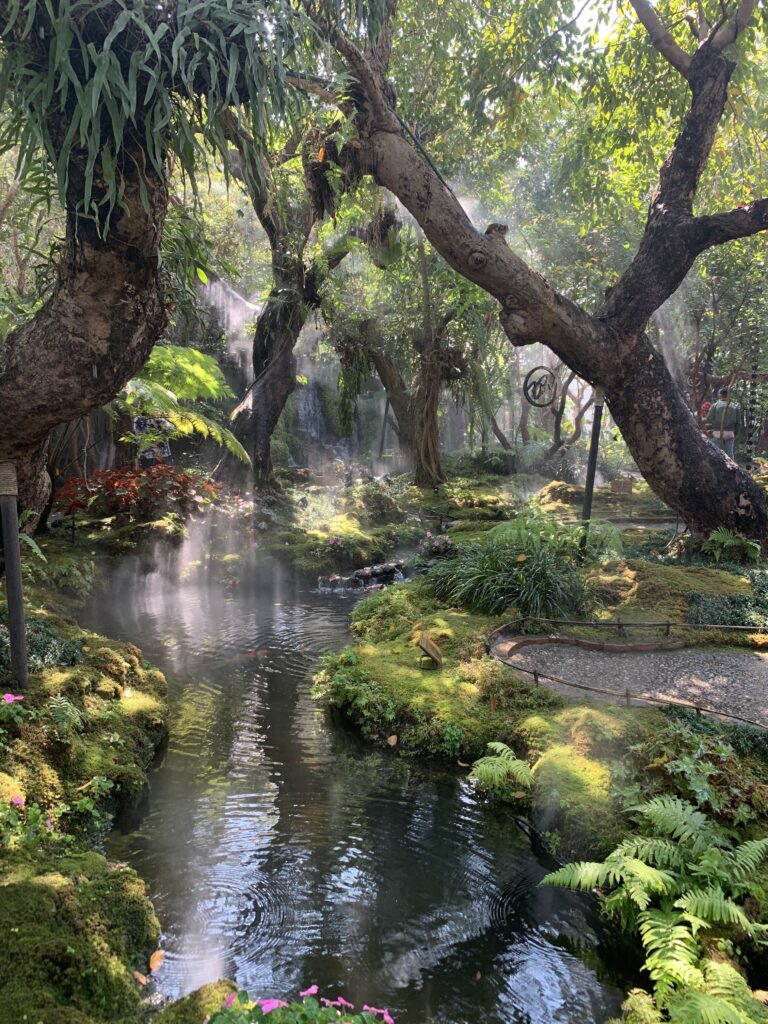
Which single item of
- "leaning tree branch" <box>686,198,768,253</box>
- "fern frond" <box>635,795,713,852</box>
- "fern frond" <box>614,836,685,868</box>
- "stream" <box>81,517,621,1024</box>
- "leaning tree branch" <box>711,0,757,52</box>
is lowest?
"stream" <box>81,517,621,1024</box>

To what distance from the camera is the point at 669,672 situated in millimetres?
6129

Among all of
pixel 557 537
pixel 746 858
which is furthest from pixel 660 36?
pixel 746 858

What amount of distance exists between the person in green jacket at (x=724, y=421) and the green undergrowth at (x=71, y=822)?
12.1m

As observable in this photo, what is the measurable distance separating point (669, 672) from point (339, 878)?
3.74 meters

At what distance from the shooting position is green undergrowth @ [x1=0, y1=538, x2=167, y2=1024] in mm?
2580

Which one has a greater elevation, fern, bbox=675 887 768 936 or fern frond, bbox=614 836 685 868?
fern frond, bbox=614 836 685 868

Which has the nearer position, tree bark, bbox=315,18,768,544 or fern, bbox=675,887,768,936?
fern, bbox=675,887,768,936

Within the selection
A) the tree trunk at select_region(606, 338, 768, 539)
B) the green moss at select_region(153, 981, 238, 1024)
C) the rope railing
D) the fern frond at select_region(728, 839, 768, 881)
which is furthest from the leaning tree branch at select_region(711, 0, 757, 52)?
the green moss at select_region(153, 981, 238, 1024)

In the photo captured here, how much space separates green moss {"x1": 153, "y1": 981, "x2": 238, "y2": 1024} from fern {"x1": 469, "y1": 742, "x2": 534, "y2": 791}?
2.26 metres

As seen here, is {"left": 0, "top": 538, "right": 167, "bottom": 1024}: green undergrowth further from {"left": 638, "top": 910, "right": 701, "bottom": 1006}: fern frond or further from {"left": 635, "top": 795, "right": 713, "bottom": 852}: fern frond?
{"left": 635, "top": 795, "right": 713, "bottom": 852}: fern frond

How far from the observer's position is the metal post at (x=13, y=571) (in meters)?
4.27

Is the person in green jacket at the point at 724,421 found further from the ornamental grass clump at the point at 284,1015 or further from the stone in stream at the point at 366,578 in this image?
the ornamental grass clump at the point at 284,1015

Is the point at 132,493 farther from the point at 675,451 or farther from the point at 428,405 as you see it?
the point at 428,405

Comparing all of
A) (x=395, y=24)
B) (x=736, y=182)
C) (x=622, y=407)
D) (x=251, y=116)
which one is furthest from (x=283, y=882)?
(x=736, y=182)
